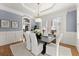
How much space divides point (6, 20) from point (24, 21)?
0.97 feet

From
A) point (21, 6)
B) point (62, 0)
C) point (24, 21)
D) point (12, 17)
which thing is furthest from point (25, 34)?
point (62, 0)

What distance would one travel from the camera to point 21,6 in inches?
56.2

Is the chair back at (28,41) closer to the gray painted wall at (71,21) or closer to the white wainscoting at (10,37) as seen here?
the white wainscoting at (10,37)

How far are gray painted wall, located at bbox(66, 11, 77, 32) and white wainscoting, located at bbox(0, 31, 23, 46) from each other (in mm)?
801

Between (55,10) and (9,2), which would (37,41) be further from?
(9,2)

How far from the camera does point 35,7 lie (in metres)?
1.45

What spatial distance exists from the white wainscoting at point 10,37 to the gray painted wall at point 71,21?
0.80 m

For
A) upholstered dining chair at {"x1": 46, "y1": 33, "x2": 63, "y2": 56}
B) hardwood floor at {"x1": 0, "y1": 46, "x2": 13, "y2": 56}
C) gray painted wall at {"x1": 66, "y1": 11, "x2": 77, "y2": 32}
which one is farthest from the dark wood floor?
gray painted wall at {"x1": 66, "y1": 11, "x2": 77, "y2": 32}

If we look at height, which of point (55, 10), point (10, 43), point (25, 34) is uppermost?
point (55, 10)

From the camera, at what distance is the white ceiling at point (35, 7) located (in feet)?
4.61

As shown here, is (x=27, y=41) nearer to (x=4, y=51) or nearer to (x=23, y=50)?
(x=23, y=50)

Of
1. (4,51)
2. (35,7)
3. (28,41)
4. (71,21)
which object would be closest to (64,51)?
(71,21)

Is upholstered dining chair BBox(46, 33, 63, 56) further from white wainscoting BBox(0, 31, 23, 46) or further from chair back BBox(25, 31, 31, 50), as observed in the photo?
white wainscoting BBox(0, 31, 23, 46)

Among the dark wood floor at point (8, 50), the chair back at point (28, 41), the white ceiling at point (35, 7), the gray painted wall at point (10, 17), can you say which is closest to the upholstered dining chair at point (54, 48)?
the dark wood floor at point (8, 50)
